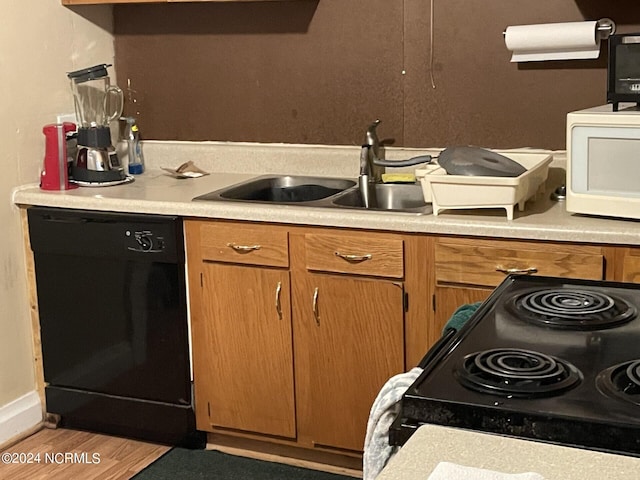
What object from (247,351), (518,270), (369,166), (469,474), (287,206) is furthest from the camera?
(369,166)

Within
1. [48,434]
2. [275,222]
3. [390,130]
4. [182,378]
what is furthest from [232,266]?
[48,434]

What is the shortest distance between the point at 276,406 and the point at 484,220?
0.96 metres

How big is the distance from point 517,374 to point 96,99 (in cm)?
273

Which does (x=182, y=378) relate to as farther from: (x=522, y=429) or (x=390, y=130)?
(x=522, y=429)

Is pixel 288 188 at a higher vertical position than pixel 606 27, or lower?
lower

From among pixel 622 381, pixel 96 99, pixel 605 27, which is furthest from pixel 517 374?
pixel 96 99

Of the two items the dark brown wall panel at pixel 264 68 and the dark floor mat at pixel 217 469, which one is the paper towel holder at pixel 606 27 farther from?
the dark floor mat at pixel 217 469

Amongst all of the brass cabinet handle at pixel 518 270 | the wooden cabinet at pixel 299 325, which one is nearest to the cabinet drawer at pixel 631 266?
the brass cabinet handle at pixel 518 270

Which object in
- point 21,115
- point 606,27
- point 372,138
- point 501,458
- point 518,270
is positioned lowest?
point 518,270

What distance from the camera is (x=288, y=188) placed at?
134 inches

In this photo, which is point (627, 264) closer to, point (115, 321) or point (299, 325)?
point (299, 325)

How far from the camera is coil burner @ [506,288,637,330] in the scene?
1.43 metres

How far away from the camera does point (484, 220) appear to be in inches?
104

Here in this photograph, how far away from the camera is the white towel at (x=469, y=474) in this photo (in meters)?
0.98
